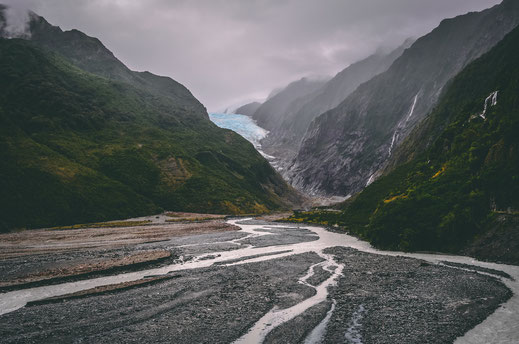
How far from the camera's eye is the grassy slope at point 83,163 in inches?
3162

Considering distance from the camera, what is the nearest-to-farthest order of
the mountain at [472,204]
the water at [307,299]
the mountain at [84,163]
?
1. the water at [307,299]
2. the mountain at [472,204]
3. the mountain at [84,163]

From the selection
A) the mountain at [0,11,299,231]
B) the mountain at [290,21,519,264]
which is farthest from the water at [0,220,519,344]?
the mountain at [0,11,299,231]

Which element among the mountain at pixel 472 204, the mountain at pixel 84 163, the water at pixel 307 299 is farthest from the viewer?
the mountain at pixel 84 163

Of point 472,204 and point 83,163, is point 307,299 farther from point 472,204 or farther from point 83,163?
point 83,163

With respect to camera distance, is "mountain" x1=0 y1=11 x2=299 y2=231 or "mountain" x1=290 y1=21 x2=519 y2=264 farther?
Answer: "mountain" x1=0 y1=11 x2=299 y2=231

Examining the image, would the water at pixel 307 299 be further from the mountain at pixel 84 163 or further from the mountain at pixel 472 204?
the mountain at pixel 84 163

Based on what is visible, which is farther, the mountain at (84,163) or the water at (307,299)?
the mountain at (84,163)

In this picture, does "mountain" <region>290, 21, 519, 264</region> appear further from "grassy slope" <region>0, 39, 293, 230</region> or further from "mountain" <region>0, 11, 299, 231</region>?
"mountain" <region>0, 11, 299, 231</region>

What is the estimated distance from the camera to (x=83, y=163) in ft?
383

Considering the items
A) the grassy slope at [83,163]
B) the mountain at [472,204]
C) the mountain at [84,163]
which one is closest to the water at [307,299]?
the mountain at [472,204]

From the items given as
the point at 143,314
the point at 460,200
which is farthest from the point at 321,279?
the point at 460,200

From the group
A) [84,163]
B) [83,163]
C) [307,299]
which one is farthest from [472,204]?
[84,163]

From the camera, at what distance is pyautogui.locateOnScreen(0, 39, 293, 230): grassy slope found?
8031 centimetres

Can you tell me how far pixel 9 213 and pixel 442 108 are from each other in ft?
503
